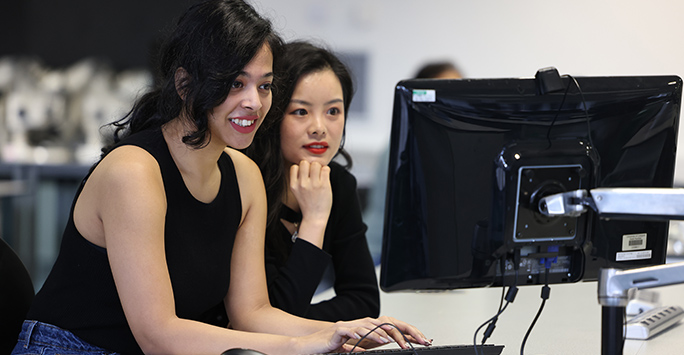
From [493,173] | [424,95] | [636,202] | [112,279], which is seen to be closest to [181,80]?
[112,279]

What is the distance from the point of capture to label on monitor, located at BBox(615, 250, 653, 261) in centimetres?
110

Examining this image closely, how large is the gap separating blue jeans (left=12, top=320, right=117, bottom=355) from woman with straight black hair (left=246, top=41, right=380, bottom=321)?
1.30ft

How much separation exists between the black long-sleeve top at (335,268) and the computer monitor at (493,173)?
1.43 feet

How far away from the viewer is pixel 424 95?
1.00 metres

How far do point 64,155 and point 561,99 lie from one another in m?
3.82

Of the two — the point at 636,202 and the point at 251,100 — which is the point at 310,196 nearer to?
the point at 251,100

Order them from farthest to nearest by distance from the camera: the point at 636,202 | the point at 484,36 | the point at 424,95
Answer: the point at 484,36, the point at 424,95, the point at 636,202

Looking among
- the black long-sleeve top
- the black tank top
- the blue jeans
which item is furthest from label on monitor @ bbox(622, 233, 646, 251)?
the blue jeans

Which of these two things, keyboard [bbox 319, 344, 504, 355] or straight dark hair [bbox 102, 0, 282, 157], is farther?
straight dark hair [bbox 102, 0, 282, 157]

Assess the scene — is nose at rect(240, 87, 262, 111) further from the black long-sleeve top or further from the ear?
the black long-sleeve top

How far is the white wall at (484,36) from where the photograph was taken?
373 centimetres

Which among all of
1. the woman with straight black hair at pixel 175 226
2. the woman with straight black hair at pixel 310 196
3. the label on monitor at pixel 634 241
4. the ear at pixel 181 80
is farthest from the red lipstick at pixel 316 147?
the label on monitor at pixel 634 241

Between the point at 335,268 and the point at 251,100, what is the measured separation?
59cm

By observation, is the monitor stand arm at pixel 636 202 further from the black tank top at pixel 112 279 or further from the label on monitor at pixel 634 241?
the black tank top at pixel 112 279
